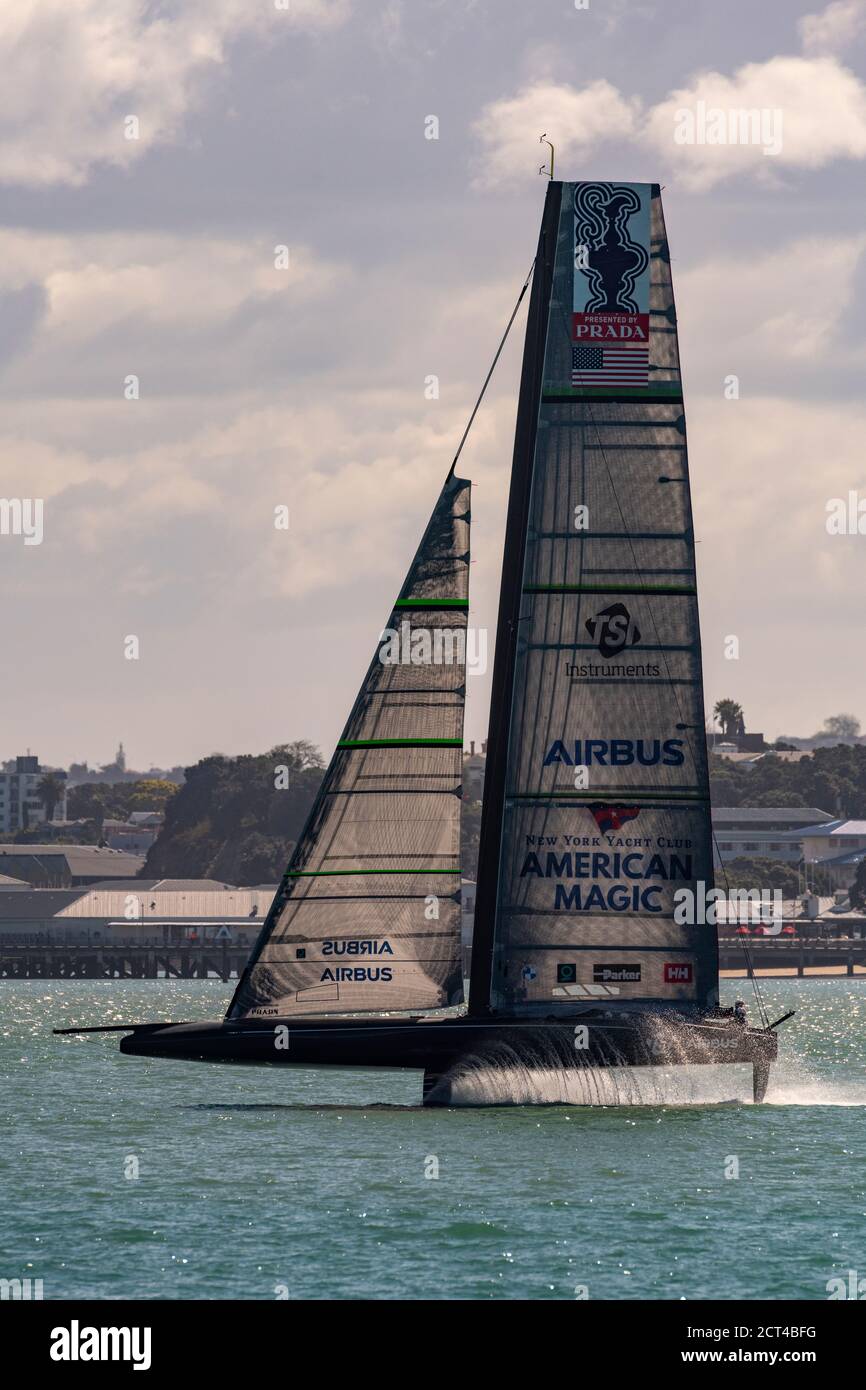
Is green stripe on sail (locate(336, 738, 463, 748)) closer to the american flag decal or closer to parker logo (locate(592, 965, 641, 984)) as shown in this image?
parker logo (locate(592, 965, 641, 984))

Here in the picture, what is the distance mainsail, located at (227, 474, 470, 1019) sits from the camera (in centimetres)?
3528

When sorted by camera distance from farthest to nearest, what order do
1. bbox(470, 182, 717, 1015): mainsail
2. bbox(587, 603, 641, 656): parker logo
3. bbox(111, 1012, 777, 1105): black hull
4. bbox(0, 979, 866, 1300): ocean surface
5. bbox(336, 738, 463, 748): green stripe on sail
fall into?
bbox(587, 603, 641, 656): parker logo → bbox(470, 182, 717, 1015): mainsail → bbox(336, 738, 463, 748): green stripe on sail → bbox(111, 1012, 777, 1105): black hull → bbox(0, 979, 866, 1300): ocean surface

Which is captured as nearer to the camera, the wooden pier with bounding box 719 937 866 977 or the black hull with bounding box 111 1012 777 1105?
the black hull with bounding box 111 1012 777 1105

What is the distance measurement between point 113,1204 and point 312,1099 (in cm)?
1670

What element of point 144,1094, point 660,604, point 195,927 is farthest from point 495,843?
point 195,927

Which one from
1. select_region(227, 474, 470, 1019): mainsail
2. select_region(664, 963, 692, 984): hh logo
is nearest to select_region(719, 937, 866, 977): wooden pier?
select_region(664, 963, 692, 984): hh logo

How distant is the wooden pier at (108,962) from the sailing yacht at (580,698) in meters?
131

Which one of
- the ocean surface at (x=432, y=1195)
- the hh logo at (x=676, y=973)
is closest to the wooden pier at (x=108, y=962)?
the ocean surface at (x=432, y=1195)

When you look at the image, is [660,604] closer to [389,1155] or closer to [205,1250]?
[389,1155]

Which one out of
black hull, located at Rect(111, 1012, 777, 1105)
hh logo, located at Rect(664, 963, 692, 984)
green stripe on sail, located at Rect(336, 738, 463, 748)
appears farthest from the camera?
hh logo, located at Rect(664, 963, 692, 984)

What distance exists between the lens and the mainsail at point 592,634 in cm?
3634

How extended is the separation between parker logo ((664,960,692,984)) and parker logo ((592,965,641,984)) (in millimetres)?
477

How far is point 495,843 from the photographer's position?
36.7 metres

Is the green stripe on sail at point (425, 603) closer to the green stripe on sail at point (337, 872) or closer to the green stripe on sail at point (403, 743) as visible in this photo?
the green stripe on sail at point (403, 743)
